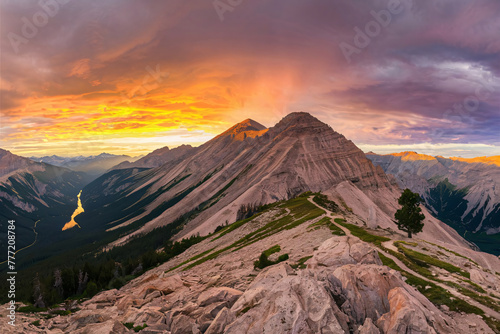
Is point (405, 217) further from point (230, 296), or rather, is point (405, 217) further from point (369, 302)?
point (230, 296)

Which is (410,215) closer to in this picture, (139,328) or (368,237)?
(368,237)

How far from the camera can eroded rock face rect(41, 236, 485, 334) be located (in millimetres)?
21531

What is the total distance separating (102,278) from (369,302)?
331 feet

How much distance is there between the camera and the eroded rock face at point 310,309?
21.5 metres

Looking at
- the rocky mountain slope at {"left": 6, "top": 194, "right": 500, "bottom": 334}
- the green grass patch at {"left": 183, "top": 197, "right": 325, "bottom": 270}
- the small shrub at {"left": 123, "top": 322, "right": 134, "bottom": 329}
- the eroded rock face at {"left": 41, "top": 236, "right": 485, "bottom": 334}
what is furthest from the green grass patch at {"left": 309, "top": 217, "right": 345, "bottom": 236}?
the small shrub at {"left": 123, "top": 322, "right": 134, "bottom": 329}

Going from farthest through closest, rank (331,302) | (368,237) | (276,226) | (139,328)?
(276,226) → (368,237) → (139,328) → (331,302)

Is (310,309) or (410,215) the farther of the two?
(410,215)

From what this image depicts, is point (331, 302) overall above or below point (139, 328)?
above

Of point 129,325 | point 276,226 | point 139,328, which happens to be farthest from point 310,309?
point 276,226

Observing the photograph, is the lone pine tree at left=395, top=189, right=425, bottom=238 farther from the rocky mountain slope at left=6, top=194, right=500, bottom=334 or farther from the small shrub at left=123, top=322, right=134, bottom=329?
the small shrub at left=123, top=322, right=134, bottom=329

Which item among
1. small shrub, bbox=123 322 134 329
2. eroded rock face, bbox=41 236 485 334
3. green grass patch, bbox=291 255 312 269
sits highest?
eroded rock face, bbox=41 236 485 334

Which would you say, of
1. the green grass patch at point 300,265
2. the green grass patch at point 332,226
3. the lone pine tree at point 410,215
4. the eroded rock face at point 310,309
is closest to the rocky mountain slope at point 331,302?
the eroded rock face at point 310,309

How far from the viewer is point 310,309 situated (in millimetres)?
23000

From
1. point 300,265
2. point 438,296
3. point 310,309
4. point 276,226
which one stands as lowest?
point 276,226
